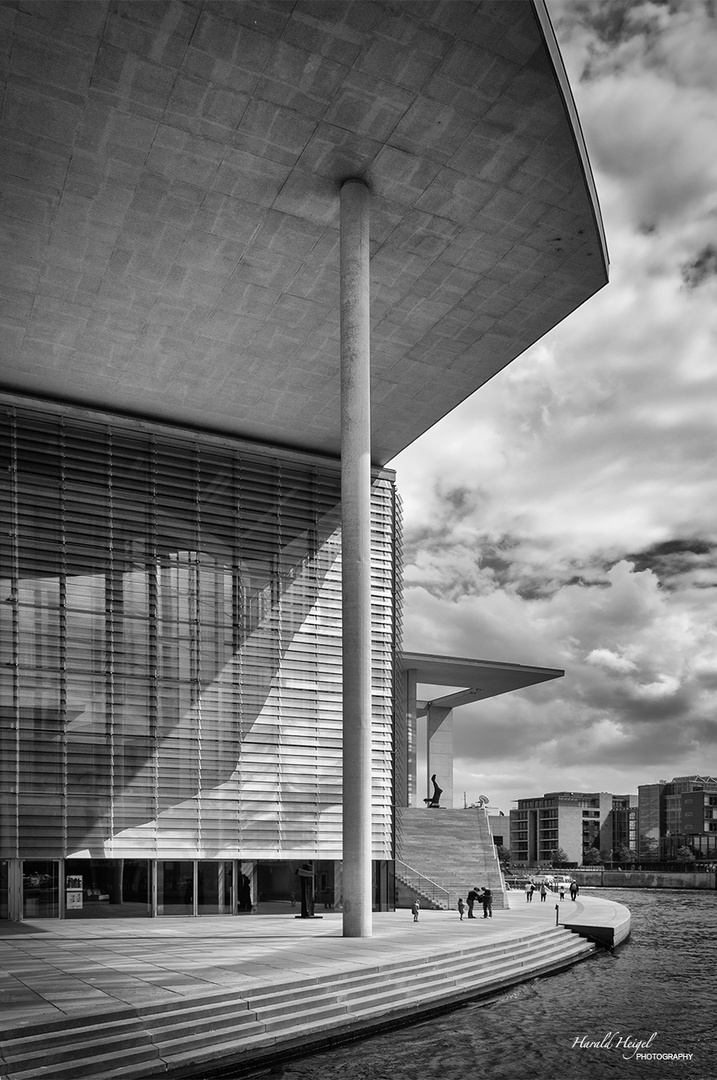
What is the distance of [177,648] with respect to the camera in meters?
24.3

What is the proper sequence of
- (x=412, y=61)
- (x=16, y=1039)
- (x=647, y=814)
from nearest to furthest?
1. (x=16, y=1039)
2. (x=412, y=61)
3. (x=647, y=814)

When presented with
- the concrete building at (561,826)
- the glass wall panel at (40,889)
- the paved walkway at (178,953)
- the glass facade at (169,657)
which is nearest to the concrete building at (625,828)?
the concrete building at (561,826)

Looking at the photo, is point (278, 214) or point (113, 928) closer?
point (278, 214)

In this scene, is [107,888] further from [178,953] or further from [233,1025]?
[233,1025]

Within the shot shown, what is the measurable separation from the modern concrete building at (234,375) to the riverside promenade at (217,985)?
214 centimetres

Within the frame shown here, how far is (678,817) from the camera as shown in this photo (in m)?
146

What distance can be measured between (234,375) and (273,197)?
620 centimetres

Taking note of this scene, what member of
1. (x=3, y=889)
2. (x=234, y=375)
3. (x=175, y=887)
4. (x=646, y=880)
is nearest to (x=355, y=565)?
(x=234, y=375)

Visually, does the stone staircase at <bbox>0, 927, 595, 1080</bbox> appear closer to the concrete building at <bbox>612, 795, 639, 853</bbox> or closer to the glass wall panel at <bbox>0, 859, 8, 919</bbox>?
the glass wall panel at <bbox>0, 859, 8, 919</bbox>

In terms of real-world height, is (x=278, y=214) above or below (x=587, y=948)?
above

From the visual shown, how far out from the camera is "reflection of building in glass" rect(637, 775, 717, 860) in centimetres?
13246

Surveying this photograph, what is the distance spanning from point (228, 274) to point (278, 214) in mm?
2037

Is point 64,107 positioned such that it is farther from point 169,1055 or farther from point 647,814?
point 647,814

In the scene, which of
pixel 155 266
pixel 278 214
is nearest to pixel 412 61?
pixel 278 214
